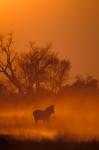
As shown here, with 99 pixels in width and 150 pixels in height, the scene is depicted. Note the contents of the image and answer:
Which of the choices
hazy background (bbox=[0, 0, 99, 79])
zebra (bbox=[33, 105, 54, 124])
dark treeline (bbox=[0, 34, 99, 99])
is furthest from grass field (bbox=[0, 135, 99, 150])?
hazy background (bbox=[0, 0, 99, 79])

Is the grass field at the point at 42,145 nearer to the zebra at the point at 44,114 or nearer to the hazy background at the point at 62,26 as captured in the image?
the zebra at the point at 44,114

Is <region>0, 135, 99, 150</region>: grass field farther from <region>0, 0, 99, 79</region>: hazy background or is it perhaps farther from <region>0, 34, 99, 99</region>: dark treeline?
<region>0, 0, 99, 79</region>: hazy background

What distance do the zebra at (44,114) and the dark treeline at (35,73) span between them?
11 centimetres

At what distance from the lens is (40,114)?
2.33 metres

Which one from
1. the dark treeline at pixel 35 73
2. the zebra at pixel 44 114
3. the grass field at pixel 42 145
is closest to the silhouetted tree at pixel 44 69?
the dark treeline at pixel 35 73

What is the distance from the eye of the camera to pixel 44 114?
2357 millimetres

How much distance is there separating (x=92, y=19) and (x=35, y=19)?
1.17 feet

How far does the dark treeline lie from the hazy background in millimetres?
A: 47

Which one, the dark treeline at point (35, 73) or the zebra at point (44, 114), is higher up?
the dark treeline at point (35, 73)

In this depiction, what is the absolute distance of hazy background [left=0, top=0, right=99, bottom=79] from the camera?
7.91 ft

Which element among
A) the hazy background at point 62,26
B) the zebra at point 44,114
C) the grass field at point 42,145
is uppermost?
the hazy background at point 62,26

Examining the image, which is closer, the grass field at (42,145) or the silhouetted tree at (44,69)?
the grass field at (42,145)

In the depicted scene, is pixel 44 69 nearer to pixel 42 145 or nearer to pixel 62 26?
pixel 62 26

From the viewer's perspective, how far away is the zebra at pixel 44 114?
2336 millimetres
